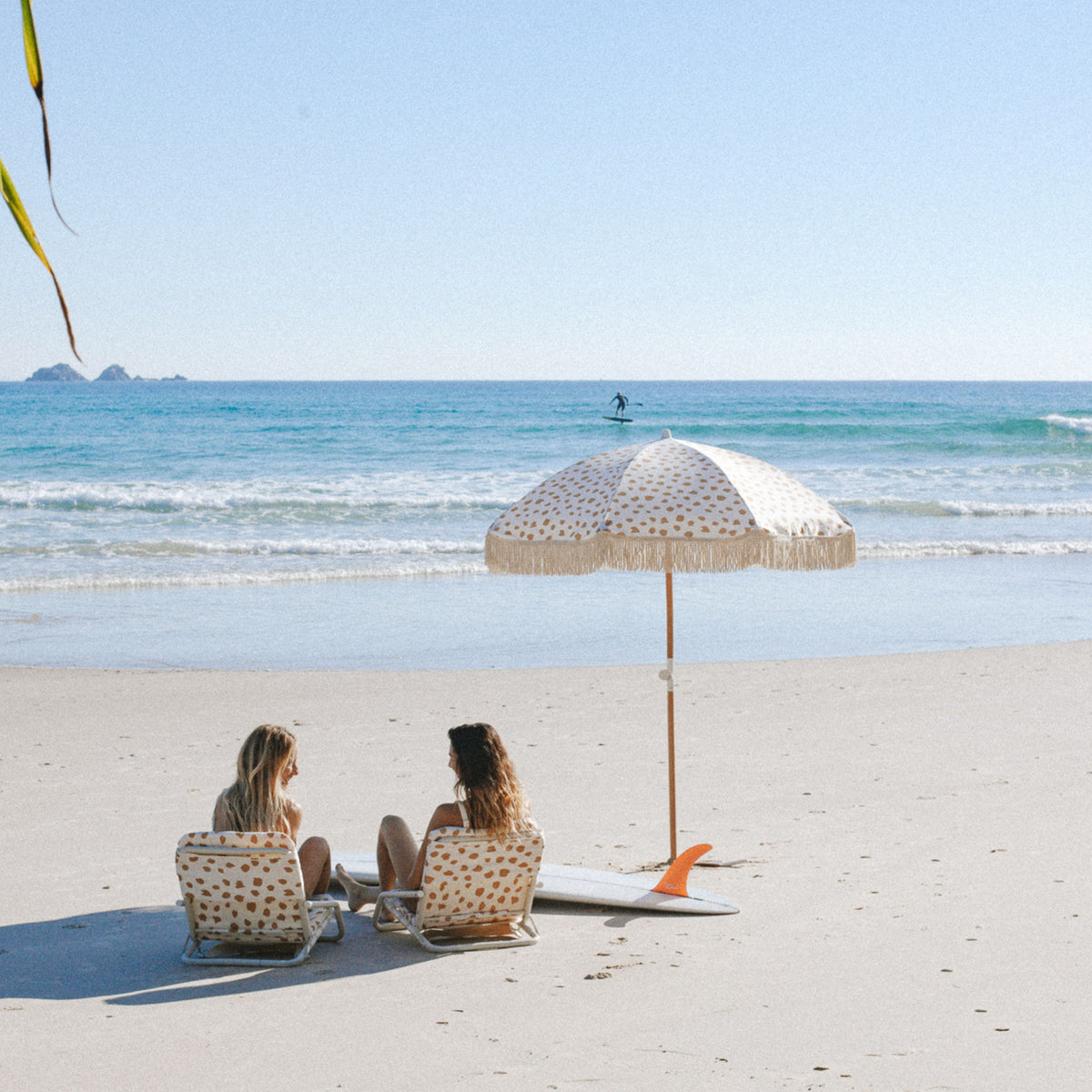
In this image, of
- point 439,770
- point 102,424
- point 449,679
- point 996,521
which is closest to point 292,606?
point 449,679

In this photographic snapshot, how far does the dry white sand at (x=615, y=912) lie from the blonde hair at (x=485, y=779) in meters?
0.53

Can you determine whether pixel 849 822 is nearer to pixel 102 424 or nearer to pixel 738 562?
pixel 738 562

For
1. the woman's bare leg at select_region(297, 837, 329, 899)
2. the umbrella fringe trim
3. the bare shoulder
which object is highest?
the umbrella fringe trim

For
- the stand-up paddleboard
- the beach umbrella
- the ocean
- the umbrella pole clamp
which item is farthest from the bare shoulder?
the ocean

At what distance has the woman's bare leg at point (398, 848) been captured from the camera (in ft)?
15.9

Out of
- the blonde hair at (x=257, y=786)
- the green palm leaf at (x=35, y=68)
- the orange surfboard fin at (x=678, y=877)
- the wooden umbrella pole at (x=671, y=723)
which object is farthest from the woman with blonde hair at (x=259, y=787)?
the green palm leaf at (x=35, y=68)

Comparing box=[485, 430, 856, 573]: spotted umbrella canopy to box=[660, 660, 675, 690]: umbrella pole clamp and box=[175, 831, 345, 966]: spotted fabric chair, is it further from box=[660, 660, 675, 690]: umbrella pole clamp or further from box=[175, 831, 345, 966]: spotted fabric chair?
box=[175, 831, 345, 966]: spotted fabric chair

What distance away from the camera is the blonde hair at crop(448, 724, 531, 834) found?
4484 millimetres

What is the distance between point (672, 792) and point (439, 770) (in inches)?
91.0

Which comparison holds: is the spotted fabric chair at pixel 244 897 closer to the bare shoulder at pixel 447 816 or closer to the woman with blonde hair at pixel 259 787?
the woman with blonde hair at pixel 259 787

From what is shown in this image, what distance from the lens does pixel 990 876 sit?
5281 millimetres

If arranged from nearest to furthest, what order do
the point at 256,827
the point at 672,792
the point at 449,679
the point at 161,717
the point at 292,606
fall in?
the point at 256,827, the point at 672,792, the point at 161,717, the point at 449,679, the point at 292,606

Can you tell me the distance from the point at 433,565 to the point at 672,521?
12.6m

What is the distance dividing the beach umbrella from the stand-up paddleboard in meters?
1.28
